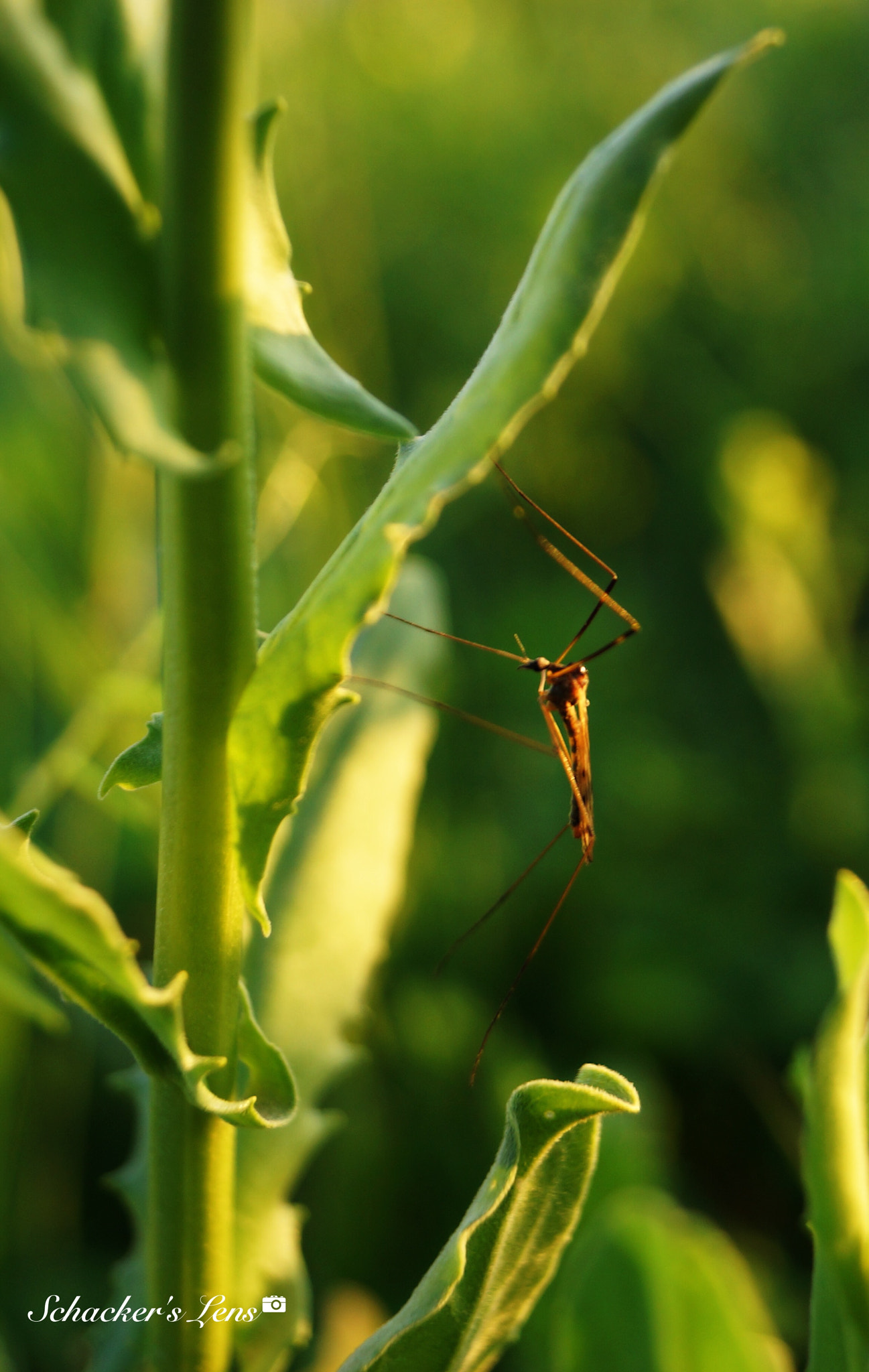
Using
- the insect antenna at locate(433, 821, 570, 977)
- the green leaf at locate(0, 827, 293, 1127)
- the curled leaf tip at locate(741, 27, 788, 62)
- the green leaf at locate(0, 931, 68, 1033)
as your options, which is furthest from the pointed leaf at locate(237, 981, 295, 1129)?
the insect antenna at locate(433, 821, 570, 977)

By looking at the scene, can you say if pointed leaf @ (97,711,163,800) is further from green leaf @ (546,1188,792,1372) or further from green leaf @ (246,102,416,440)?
green leaf @ (546,1188,792,1372)

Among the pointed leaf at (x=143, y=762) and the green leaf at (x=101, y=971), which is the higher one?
the pointed leaf at (x=143, y=762)

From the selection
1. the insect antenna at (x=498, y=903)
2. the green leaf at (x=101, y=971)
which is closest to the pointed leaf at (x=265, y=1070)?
the green leaf at (x=101, y=971)

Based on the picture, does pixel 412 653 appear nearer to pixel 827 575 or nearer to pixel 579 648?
pixel 579 648

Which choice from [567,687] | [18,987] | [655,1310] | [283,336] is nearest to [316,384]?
[283,336]

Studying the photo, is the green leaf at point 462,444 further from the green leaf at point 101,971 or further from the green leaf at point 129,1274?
the green leaf at point 129,1274
